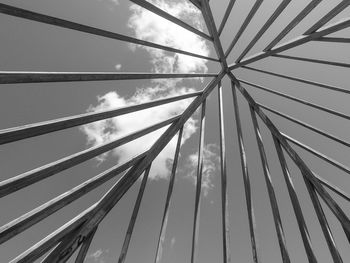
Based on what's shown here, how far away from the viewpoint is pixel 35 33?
13.5 meters

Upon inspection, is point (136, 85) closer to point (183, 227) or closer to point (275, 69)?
point (275, 69)

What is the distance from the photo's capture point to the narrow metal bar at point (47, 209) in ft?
18.6

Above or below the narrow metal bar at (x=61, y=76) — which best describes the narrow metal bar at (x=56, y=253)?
below

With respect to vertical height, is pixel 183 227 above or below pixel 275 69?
below

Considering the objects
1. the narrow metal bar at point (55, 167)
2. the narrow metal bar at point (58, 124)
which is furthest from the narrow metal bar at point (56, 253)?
the narrow metal bar at point (58, 124)

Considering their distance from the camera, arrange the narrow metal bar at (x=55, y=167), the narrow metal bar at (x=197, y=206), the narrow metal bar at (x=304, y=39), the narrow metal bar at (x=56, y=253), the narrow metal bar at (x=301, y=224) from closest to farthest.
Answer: the narrow metal bar at (x=55, y=167) → the narrow metal bar at (x=56, y=253) → the narrow metal bar at (x=304, y=39) → the narrow metal bar at (x=197, y=206) → the narrow metal bar at (x=301, y=224)

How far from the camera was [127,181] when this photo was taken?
8.27 meters

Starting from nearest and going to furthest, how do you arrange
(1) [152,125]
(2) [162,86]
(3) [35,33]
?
(1) [152,125] → (2) [162,86] → (3) [35,33]

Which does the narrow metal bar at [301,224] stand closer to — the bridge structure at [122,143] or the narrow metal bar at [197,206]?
the bridge structure at [122,143]

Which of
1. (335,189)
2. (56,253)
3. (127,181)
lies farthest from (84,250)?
(335,189)

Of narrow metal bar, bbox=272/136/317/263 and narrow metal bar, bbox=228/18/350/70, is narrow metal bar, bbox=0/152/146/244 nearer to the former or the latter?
narrow metal bar, bbox=228/18/350/70

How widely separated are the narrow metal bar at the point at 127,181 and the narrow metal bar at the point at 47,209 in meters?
0.50

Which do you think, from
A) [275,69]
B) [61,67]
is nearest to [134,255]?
[61,67]

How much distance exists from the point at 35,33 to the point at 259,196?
538 inches
